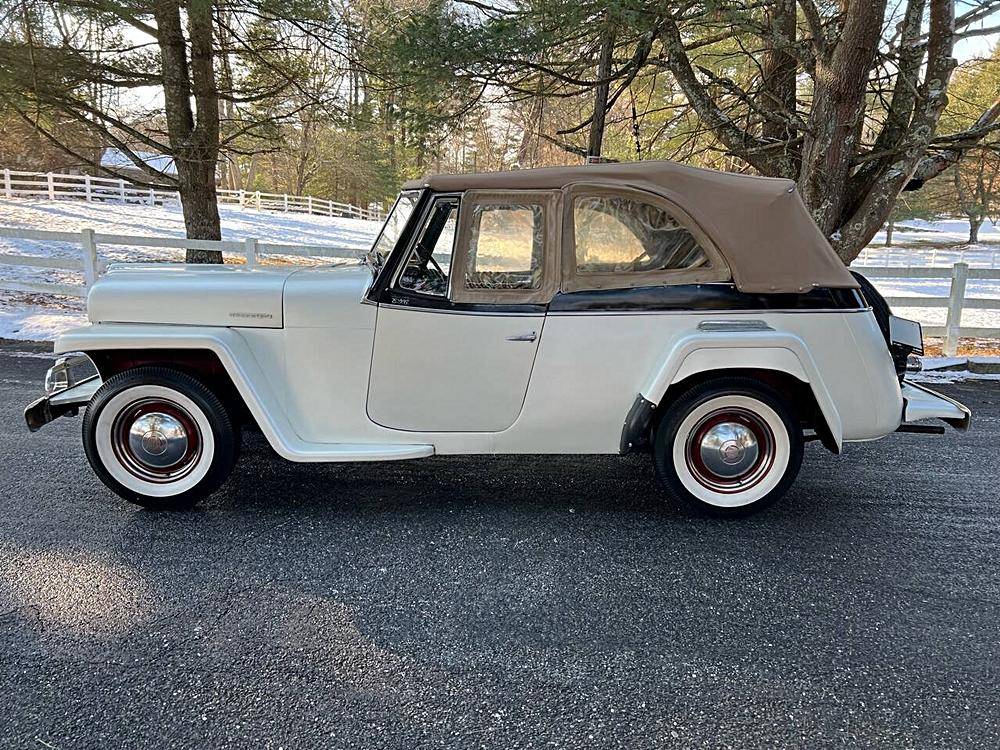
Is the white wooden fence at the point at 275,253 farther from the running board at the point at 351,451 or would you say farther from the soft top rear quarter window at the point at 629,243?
the running board at the point at 351,451

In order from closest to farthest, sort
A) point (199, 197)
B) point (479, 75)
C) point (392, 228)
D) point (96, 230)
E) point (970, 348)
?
1. point (392, 228)
2. point (479, 75)
3. point (970, 348)
4. point (199, 197)
5. point (96, 230)

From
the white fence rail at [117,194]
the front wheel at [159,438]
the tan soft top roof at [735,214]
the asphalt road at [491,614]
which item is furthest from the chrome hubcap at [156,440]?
the white fence rail at [117,194]

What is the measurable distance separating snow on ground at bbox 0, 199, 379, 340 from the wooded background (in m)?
A: 2.36

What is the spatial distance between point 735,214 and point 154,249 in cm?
2051

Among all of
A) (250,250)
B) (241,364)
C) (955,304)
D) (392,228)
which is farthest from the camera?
(250,250)

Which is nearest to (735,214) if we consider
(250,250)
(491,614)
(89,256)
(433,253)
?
(433,253)

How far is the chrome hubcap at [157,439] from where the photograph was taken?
11.4 ft

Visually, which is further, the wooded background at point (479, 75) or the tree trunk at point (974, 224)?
the tree trunk at point (974, 224)

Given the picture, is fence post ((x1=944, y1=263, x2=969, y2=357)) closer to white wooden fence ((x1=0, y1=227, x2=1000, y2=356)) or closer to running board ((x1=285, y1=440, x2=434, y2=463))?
white wooden fence ((x1=0, y1=227, x2=1000, y2=356))

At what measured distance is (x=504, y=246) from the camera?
3453 millimetres

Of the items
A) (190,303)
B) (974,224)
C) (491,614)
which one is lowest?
(491,614)

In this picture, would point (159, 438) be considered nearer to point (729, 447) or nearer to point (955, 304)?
point (729, 447)

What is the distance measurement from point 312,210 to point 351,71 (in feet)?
90.1

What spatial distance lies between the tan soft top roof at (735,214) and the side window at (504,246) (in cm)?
13
